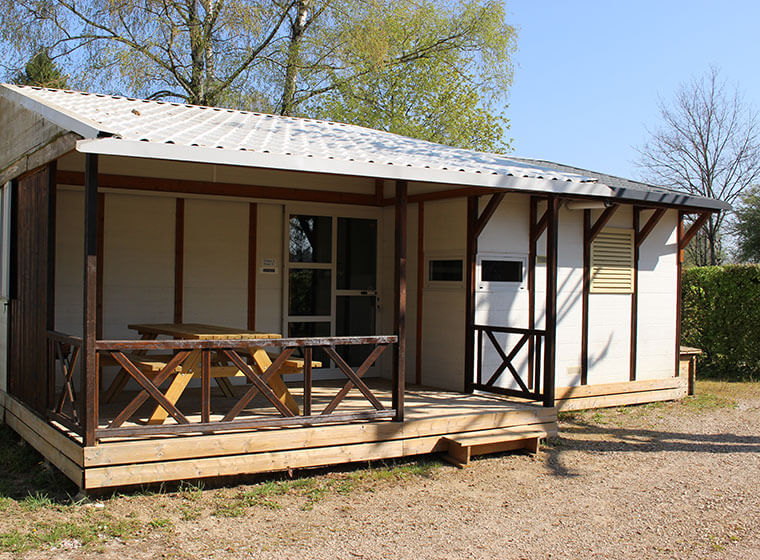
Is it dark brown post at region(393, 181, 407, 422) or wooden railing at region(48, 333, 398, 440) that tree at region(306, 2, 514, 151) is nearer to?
dark brown post at region(393, 181, 407, 422)

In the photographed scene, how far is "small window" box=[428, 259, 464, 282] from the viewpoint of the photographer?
8.03 m

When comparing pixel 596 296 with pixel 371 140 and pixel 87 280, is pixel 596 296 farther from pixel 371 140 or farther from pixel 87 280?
pixel 87 280

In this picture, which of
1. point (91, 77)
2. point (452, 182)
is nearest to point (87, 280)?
point (452, 182)

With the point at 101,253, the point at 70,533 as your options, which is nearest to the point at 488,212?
the point at 101,253

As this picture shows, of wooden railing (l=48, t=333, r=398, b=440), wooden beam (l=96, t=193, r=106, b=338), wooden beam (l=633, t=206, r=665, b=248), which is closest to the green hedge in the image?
wooden beam (l=633, t=206, r=665, b=248)

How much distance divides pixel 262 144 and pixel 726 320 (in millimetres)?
9580

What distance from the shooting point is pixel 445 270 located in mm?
8211

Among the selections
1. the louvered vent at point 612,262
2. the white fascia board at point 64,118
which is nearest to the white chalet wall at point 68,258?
the white fascia board at point 64,118

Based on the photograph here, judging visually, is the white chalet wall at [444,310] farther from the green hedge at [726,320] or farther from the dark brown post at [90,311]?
Result: the green hedge at [726,320]

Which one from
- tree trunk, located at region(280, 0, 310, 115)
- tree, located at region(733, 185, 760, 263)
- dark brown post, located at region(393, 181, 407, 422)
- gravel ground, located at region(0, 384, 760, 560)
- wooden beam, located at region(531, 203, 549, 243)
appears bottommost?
gravel ground, located at region(0, 384, 760, 560)

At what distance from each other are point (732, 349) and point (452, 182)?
835cm

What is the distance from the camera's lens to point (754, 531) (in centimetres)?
491

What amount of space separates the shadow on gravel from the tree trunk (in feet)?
41.8

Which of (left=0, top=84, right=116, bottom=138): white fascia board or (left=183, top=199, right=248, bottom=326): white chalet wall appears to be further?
(left=183, top=199, right=248, bottom=326): white chalet wall
